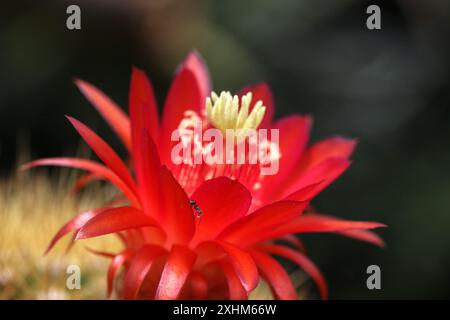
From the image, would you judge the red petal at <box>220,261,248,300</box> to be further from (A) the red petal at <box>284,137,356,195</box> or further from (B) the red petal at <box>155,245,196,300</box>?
(A) the red petal at <box>284,137,356,195</box>

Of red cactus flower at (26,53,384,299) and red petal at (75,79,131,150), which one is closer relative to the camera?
red cactus flower at (26,53,384,299)

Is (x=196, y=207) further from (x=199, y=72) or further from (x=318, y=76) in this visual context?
(x=318, y=76)

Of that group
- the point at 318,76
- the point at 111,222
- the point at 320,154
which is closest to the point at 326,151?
the point at 320,154

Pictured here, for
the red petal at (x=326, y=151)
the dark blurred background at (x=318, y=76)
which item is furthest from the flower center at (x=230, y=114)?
the dark blurred background at (x=318, y=76)

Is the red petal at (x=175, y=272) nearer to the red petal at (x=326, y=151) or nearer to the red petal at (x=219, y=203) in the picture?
the red petal at (x=219, y=203)

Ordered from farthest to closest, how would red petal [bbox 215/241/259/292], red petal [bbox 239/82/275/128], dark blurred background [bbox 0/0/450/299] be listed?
dark blurred background [bbox 0/0/450/299] < red petal [bbox 239/82/275/128] < red petal [bbox 215/241/259/292]

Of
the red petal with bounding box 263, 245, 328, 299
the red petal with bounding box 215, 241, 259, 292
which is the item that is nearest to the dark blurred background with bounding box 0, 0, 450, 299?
the red petal with bounding box 263, 245, 328, 299
